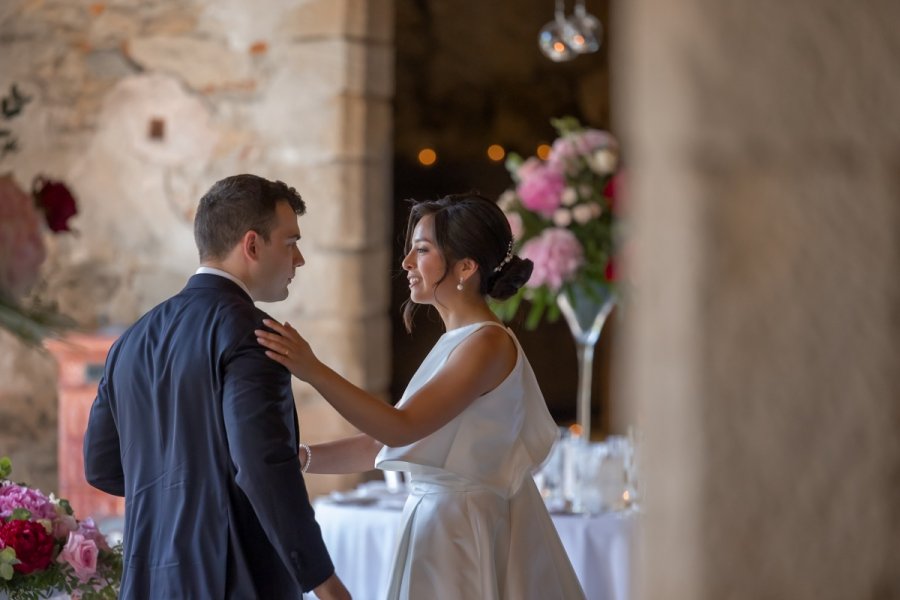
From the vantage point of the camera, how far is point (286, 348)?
219 cm

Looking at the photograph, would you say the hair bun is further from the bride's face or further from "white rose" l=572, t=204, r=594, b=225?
"white rose" l=572, t=204, r=594, b=225

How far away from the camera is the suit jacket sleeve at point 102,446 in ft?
8.05

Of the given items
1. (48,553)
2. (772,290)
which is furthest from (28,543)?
(772,290)

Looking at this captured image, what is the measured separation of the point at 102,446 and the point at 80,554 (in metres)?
0.22

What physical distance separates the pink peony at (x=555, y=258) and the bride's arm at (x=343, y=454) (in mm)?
1393

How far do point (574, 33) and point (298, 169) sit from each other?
169 centimetres

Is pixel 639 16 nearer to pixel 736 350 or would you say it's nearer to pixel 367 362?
pixel 736 350

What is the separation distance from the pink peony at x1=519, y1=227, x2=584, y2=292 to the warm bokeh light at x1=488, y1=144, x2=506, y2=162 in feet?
16.3

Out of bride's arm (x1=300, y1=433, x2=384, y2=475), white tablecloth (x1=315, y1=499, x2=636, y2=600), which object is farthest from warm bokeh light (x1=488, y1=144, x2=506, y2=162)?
bride's arm (x1=300, y1=433, x2=384, y2=475)

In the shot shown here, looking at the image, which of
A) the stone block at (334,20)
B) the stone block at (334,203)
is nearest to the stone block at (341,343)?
the stone block at (334,203)

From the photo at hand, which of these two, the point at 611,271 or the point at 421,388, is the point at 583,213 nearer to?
the point at 611,271

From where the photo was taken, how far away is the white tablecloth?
3486mm

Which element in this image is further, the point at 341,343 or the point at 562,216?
the point at 341,343

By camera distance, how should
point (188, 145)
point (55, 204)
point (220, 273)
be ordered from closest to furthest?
1. point (220, 273)
2. point (55, 204)
3. point (188, 145)
